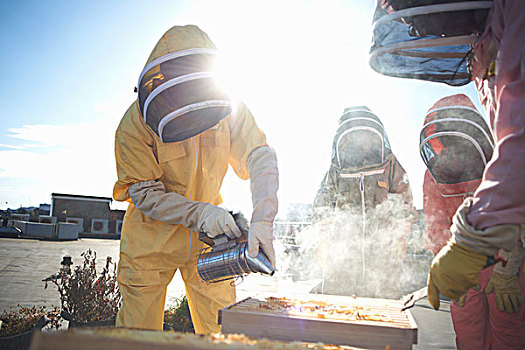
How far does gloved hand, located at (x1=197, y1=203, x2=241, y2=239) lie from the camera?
2.17 meters

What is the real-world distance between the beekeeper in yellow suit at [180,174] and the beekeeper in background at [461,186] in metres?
1.42

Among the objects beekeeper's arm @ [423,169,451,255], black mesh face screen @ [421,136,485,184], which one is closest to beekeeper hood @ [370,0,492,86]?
black mesh face screen @ [421,136,485,184]

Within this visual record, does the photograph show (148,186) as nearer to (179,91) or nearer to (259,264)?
(179,91)

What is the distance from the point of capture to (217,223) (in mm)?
2172

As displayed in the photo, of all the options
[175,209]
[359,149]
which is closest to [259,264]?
[175,209]

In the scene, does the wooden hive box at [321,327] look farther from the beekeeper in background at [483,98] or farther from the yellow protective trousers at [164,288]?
the yellow protective trousers at [164,288]

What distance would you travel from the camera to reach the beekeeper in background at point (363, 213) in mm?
4016

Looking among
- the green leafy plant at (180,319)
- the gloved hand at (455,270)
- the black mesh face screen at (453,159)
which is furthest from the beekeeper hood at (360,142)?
the gloved hand at (455,270)

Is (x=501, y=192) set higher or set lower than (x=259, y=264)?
higher

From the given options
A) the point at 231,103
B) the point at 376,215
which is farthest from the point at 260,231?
the point at 376,215

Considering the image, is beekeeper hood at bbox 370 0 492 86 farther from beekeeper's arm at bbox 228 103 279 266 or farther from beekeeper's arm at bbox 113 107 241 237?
beekeeper's arm at bbox 113 107 241 237

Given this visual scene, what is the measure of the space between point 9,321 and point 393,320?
2940mm

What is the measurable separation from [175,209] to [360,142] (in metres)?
2.68

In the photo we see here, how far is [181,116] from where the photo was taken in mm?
2111
